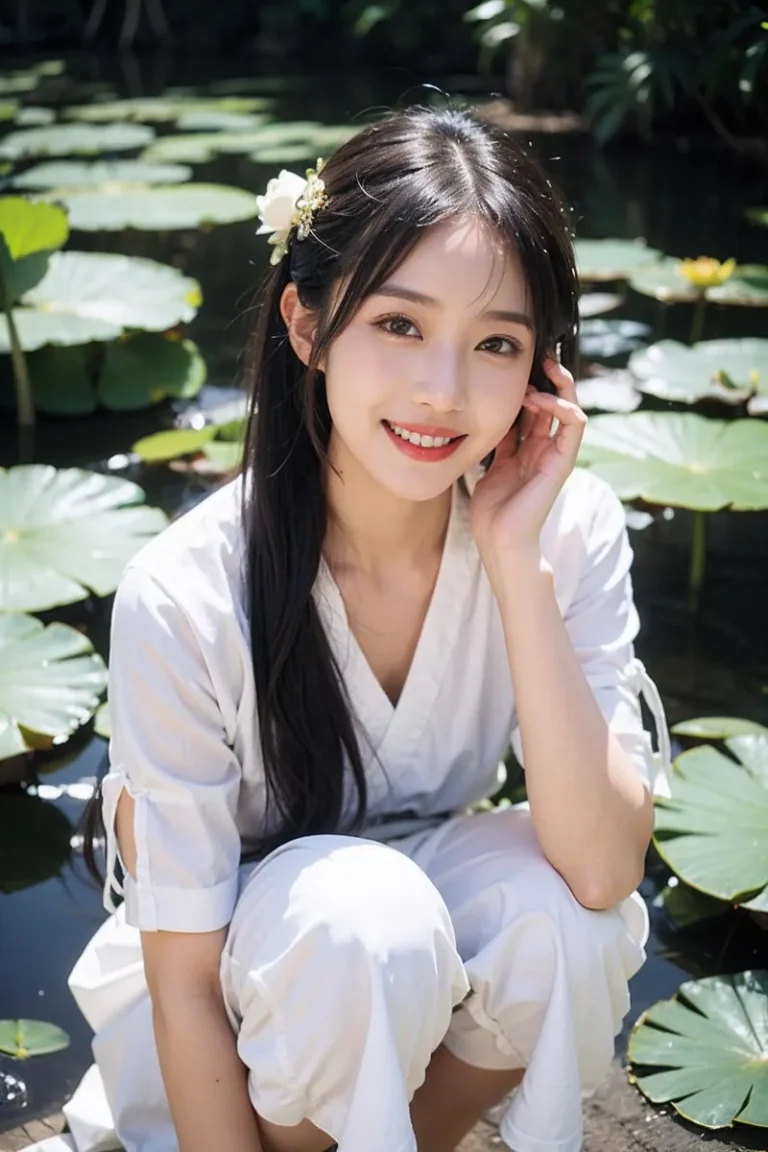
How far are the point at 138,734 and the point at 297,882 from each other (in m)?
0.19

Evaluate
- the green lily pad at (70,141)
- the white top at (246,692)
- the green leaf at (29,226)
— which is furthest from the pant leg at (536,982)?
the green lily pad at (70,141)

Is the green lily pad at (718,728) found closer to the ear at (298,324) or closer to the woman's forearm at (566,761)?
the woman's forearm at (566,761)

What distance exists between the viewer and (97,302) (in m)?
3.26

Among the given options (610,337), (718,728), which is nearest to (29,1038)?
(718,728)

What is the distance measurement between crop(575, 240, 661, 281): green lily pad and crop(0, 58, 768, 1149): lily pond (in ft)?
0.04

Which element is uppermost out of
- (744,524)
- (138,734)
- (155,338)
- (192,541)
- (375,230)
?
(375,230)

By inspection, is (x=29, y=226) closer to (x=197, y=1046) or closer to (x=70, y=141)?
(x=197, y=1046)

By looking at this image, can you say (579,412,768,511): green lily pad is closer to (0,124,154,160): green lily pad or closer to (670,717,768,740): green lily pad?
(670,717,768,740): green lily pad

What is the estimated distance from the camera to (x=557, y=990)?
112 centimetres

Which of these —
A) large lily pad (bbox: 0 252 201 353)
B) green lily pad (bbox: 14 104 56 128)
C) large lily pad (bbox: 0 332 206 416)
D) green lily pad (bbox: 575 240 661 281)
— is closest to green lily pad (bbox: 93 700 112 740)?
large lily pad (bbox: 0 252 201 353)

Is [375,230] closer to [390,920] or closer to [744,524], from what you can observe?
[390,920]

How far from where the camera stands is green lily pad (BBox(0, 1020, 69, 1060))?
1.44m

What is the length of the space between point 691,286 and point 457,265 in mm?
2882

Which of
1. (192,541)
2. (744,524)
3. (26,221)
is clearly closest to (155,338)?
(26,221)
